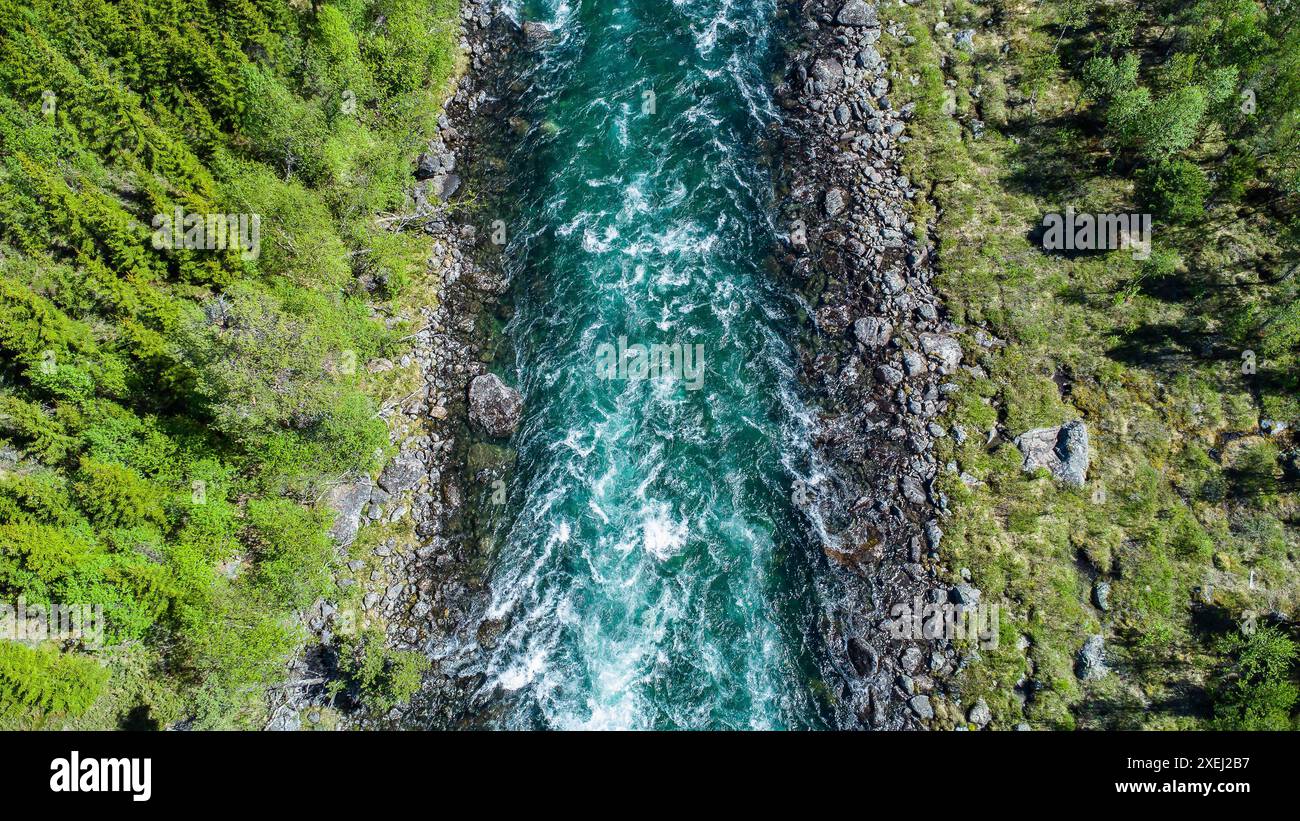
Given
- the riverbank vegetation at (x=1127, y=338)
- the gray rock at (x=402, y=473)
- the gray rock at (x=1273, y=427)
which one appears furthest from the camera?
the gray rock at (x=402, y=473)

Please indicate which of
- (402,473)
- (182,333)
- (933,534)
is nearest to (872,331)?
(933,534)

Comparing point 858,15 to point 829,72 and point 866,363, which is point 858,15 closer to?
point 829,72

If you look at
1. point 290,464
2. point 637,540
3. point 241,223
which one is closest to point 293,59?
point 241,223

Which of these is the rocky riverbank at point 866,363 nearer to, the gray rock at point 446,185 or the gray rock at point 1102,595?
the gray rock at point 1102,595

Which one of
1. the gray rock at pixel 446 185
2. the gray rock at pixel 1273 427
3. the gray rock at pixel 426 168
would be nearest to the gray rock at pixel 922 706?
the gray rock at pixel 1273 427

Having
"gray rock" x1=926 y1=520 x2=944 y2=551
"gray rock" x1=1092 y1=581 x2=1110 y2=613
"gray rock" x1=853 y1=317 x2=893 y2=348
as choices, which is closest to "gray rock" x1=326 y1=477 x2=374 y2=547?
"gray rock" x1=853 y1=317 x2=893 y2=348

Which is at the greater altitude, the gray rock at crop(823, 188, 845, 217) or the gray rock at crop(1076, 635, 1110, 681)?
the gray rock at crop(823, 188, 845, 217)

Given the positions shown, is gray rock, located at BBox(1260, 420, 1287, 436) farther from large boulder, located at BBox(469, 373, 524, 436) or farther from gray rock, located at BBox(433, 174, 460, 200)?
gray rock, located at BBox(433, 174, 460, 200)
